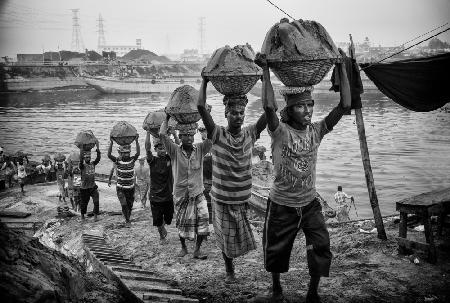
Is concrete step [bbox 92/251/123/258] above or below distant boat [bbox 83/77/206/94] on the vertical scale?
below

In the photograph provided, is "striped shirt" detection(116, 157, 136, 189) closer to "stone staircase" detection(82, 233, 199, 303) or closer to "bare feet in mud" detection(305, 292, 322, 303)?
"stone staircase" detection(82, 233, 199, 303)

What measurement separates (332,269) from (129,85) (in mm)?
59617

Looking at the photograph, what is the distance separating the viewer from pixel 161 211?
18.9 ft

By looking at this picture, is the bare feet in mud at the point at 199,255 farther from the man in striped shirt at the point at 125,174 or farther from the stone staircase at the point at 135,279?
the man in striped shirt at the point at 125,174

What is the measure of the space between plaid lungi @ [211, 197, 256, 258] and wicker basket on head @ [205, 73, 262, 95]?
120 cm

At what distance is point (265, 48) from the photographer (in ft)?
10.2

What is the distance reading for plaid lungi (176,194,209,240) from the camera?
4.75m

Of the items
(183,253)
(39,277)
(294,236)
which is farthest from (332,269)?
(39,277)

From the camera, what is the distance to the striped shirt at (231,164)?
12.3 feet

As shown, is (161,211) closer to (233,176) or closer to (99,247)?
(99,247)

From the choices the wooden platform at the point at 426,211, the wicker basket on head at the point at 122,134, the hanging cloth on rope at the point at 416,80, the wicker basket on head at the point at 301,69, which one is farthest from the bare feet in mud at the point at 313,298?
the wicker basket on head at the point at 122,134

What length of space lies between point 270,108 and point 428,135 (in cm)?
2703

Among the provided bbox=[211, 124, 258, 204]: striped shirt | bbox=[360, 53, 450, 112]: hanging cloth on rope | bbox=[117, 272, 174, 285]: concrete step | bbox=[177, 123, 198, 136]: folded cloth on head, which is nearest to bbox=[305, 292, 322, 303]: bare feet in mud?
bbox=[211, 124, 258, 204]: striped shirt

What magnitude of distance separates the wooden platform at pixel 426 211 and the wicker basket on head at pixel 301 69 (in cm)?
219
